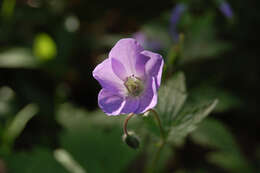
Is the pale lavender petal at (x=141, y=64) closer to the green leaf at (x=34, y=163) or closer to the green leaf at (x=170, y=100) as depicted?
the green leaf at (x=170, y=100)

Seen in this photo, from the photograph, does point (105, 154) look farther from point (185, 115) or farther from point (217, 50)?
point (217, 50)

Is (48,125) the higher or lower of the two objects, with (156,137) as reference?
lower

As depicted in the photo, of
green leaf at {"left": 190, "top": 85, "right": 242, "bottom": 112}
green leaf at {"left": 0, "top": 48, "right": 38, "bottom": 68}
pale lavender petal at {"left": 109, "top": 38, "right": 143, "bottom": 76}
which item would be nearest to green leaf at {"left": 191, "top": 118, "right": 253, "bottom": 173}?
green leaf at {"left": 190, "top": 85, "right": 242, "bottom": 112}

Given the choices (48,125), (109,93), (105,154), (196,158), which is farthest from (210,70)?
(109,93)

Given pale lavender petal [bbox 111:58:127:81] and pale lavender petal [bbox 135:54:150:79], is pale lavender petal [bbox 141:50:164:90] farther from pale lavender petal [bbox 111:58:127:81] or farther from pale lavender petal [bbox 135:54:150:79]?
pale lavender petal [bbox 111:58:127:81]

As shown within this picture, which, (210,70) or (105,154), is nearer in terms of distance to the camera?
(105,154)

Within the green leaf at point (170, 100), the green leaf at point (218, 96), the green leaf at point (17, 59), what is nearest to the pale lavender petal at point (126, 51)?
the green leaf at point (170, 100)

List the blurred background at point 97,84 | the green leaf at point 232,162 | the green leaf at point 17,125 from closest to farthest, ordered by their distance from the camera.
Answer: the blurred background at point 97,84, the green leaf at point 232,162, the green leaf at point 17,125
